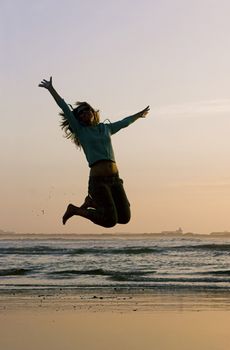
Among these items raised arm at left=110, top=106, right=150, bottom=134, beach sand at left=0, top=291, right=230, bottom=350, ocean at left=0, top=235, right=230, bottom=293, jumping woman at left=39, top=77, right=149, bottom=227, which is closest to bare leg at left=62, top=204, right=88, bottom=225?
jumping woman at left=39, top=77, right=149, bottom=227

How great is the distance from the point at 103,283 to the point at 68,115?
58.4 ft

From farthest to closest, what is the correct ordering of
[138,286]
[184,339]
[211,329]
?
[138,286] → [211,329] → [184,339]

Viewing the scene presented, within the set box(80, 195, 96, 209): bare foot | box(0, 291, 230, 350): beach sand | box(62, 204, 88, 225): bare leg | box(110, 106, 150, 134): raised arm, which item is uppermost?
box(110, 106, 150, 134): raised arm

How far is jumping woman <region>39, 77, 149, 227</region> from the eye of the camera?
8039 mm

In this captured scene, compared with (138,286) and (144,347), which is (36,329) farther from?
(138,286)

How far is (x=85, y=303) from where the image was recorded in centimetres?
1892

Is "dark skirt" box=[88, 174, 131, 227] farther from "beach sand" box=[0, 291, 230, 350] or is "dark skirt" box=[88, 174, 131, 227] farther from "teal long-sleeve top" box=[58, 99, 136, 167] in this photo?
"beach sand" box=[0, 291, 230, 350]

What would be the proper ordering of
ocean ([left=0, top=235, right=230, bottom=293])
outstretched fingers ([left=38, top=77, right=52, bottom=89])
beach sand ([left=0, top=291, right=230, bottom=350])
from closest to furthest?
outstretched fingers ([left=38, top=77, right=52, bottom=89]) → beach sand ([left=0, top=291, right=230, bottom=350]) → ocean ([left=0, top=235, right=230, bottom=293])

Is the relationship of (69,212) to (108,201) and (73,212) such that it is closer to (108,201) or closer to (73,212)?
(73,212)

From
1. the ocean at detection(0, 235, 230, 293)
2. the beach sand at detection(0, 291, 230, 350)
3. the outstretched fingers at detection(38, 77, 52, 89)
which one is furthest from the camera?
the ocean at detection(0, 235, 230, 293)

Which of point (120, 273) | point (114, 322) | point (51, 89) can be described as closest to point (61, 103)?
point (51, 89)

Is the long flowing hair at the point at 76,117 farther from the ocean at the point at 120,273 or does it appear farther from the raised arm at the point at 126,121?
the ocean at the point at 120,273

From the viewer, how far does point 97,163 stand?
8125 millimetres

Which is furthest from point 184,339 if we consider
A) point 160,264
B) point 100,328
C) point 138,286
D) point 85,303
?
point 160,264
